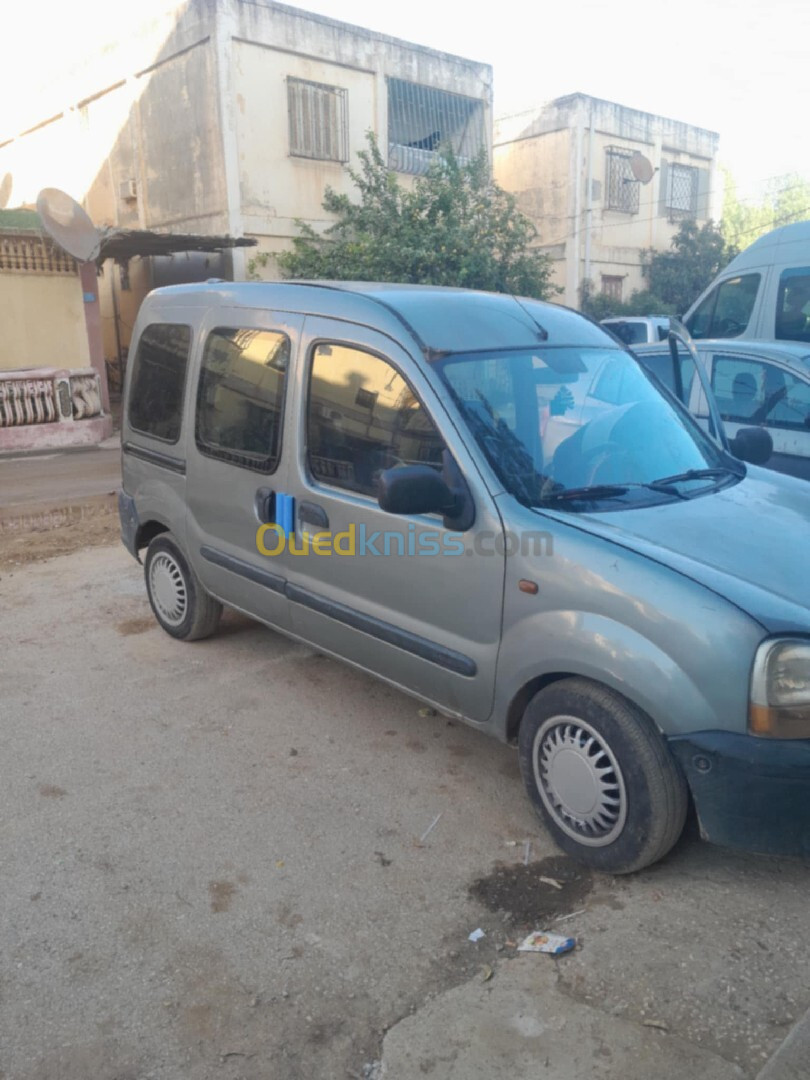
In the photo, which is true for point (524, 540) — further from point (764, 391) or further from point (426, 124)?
point (426, 124)

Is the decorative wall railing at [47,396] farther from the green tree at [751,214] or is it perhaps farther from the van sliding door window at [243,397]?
the green tree at [751,214]

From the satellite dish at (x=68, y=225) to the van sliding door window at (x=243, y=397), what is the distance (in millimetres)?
10480

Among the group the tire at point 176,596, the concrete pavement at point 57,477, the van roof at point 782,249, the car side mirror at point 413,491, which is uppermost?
the van roof at point 782,249

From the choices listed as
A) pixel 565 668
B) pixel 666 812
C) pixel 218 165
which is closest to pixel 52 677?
pixel 565 668

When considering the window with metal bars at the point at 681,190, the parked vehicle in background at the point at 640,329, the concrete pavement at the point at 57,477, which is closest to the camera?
the concrete pavement at the point at 57,477

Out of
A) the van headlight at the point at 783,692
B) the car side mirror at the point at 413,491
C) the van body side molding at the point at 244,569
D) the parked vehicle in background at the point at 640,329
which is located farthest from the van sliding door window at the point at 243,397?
the parked vehicle in background at the point at 640,329

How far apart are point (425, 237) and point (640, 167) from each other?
34.9 feet

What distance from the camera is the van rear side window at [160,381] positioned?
4.71 metres

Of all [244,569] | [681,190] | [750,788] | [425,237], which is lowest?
[750,788]

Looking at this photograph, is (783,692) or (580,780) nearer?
(783,692)

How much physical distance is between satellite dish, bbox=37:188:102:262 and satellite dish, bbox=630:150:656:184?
14616mm

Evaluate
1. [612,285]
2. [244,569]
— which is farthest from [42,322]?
[612,285]

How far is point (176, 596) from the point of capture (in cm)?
505

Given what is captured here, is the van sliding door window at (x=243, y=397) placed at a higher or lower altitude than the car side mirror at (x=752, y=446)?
higher
